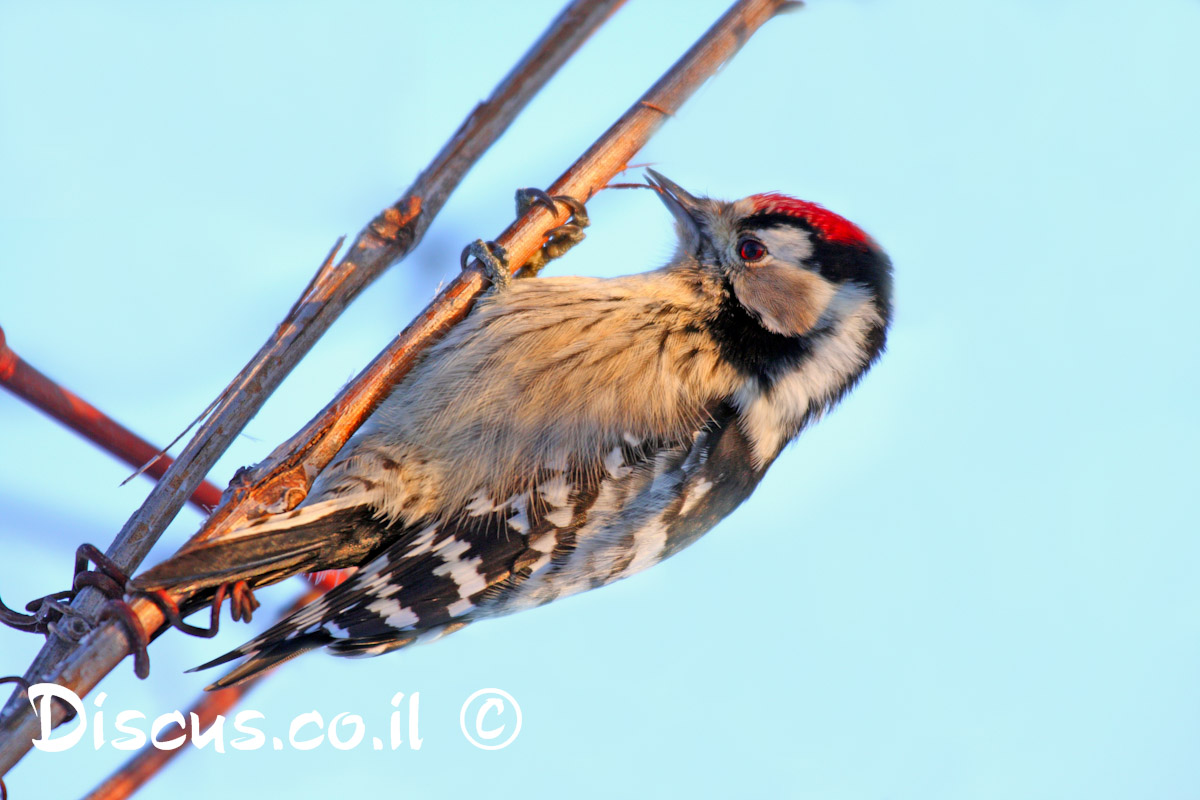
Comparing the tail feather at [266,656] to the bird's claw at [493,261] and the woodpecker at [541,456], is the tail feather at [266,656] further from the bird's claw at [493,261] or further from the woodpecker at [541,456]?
the bird's claw at [493,261]

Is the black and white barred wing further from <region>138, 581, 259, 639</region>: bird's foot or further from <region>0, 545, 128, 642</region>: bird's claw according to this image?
<region>0, 545, 128, 642</region>: bird's claw

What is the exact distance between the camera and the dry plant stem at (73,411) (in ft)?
5.23

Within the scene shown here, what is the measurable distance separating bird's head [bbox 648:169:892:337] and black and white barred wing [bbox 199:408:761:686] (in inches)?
16.7

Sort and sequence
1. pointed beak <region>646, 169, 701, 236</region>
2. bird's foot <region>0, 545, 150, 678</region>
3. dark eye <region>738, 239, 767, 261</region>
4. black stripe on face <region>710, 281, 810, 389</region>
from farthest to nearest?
pointed beak <region>646, 169, 701, 236</region>
dark eye <region>738, 239, 767, 261</region>
black stripe on face <region>710, 281, 810, 389</region>
bird's foot <region>0, 545, 150, 678</region>

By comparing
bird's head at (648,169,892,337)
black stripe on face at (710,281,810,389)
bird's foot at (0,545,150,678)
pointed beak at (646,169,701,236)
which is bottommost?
bird's foot at (0,545,150,678)

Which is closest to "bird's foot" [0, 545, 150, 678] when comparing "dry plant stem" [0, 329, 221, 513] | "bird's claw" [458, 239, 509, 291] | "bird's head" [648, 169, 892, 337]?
"dry plant stem" [0, 329, 221, 513]

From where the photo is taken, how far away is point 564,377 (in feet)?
8.49

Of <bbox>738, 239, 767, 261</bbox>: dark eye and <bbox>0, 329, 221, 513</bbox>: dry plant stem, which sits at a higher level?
<bbox>738, 239, 767, 261</bbox>: dark eye

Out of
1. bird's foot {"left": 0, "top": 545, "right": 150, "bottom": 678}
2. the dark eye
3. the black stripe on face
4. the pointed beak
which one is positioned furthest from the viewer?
the pointed beak

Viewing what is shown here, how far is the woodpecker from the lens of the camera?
2480 mm

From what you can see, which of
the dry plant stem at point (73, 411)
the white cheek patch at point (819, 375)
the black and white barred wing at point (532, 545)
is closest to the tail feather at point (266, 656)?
the black and white barred wing at point (532, 545)

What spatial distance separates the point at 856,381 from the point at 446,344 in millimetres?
1342

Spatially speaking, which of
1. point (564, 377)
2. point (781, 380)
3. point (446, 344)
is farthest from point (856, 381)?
point (446, 344)

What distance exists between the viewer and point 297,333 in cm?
205
